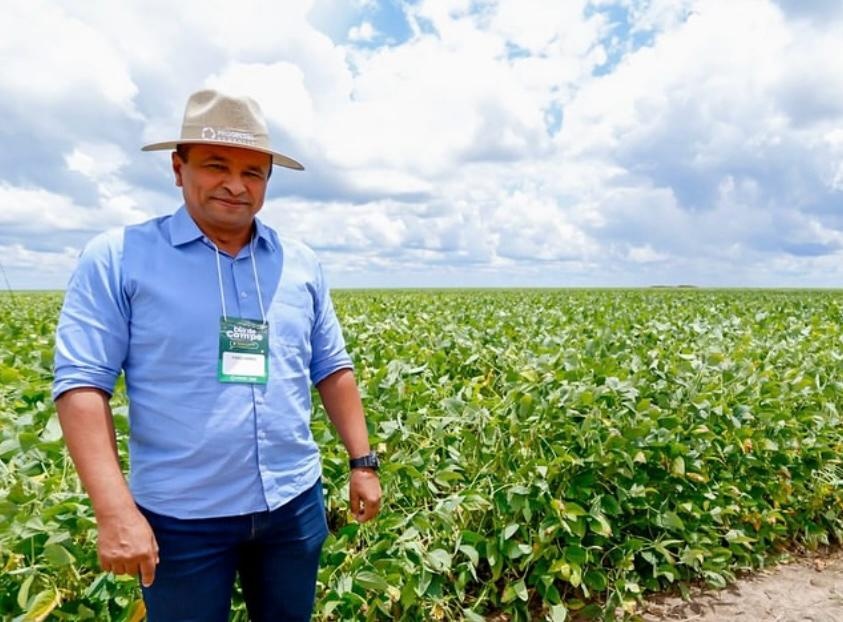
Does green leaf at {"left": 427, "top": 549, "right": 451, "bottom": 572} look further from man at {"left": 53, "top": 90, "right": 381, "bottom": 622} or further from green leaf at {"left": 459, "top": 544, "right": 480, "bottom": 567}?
man at {"left": 53, "top": 90, "right": 381, "bottom": 622}

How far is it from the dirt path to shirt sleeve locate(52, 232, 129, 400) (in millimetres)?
2774

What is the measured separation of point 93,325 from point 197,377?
27 cm

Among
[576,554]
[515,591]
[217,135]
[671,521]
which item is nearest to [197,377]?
[217,135]

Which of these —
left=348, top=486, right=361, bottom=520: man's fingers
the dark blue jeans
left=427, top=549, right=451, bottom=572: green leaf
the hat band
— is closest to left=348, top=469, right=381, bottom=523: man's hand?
left=348, top=486, right=361, bottom=520: man's fingers

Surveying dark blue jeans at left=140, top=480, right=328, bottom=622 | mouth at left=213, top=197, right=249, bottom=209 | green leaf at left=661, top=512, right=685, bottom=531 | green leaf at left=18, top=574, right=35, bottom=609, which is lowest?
green leaf at left=661, top=512, right=685, bottom=531

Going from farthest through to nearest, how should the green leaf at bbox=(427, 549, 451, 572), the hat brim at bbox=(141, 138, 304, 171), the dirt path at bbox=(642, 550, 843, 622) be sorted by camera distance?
the dirt path at bbox=(642, 550, 843, 622) < the green leaf at bbox=(427, 549, 451, 572) < the hat brim at bbox=(141, 138, 304, 171)

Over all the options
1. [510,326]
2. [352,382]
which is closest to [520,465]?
[352,382]

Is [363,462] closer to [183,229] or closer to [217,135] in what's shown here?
[183,229]

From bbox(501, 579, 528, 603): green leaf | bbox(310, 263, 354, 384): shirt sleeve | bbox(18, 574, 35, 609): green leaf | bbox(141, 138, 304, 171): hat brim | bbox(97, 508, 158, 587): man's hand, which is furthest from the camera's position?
bbox(501, 579, 528, 603): green leaf

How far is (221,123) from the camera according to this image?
5.66ft

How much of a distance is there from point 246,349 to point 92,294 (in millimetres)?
384

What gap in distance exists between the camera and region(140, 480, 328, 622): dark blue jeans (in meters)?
1.76

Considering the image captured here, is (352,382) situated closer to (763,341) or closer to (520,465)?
(520,465)

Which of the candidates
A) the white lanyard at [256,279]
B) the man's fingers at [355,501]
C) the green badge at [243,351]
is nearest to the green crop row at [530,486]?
the man's fingers at [355,501]
